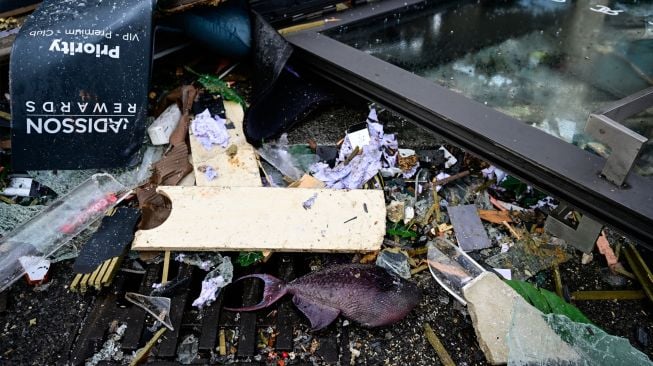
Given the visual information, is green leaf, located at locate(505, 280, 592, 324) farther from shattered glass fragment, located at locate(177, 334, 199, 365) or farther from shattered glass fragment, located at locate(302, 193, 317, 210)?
shattered glass fragment, located at locate(177, 334, 199, 365)

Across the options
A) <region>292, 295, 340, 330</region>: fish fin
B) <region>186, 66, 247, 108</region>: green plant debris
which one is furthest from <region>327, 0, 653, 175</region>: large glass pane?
<region>292, 295, 340, 330</region>: fish fin

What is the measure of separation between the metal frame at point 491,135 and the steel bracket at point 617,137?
71mm

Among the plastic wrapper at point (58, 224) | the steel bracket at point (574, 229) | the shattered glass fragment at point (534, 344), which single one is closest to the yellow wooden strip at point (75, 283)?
the plastic wrapper at point (58, 224)

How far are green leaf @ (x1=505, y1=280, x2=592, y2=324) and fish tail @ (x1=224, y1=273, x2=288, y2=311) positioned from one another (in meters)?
1.11

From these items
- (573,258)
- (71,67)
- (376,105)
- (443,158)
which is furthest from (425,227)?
(71,67)

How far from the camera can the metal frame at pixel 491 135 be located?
7.82ft

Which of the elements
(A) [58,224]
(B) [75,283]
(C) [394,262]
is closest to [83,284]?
(B) [75,283]

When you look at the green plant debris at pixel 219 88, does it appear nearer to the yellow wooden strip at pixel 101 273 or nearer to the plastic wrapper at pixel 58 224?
the plastic wrapper at pixel 58 224

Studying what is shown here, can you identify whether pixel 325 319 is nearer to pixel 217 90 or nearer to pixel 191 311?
pixel 191 311

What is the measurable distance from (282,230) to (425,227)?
80 cm

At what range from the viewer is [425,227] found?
113 inches

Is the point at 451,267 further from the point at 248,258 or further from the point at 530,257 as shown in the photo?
the point at 248,258

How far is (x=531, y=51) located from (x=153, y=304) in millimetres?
3018

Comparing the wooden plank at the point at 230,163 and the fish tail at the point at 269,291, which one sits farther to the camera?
the wooden plank at the point at 230,163
